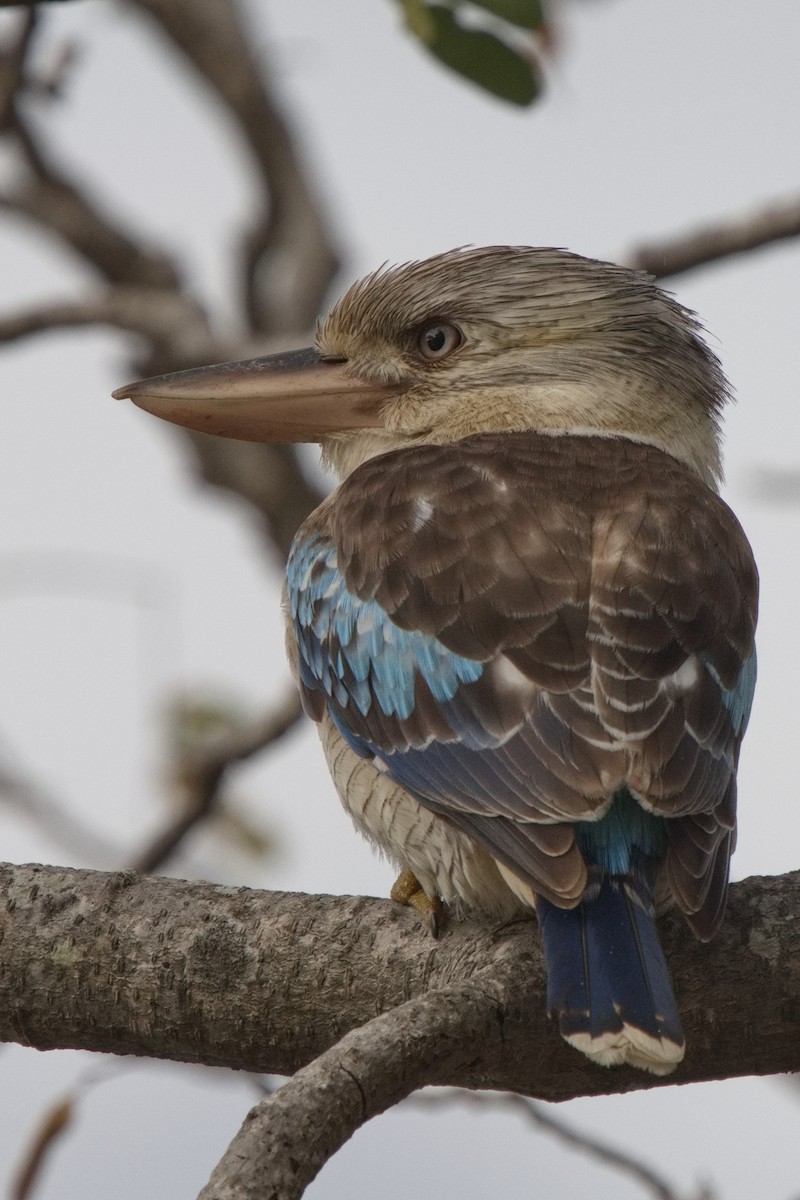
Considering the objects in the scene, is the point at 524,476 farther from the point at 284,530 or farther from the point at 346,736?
the point at 284,530

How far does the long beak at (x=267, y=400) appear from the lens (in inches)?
184

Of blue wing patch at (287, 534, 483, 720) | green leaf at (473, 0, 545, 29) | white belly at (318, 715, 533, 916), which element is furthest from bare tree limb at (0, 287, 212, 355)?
green leaf at (473, 0, 545, 29)

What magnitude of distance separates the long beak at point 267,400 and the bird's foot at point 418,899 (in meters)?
1.39

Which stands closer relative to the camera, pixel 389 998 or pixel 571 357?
pixel 389 998

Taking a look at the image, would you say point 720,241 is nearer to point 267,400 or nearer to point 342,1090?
point 267,400

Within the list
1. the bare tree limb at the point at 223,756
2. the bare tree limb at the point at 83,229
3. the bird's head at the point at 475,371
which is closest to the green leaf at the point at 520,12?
the bird's head at the point at 475,371

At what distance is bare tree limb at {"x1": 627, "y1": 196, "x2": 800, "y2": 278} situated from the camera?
5.16 meters

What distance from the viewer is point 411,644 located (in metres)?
3.62

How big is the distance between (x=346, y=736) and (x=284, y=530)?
4.16 m

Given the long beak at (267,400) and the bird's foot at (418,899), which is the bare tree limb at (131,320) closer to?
the long beak at (267,400)

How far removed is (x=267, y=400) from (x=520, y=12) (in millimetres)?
1680

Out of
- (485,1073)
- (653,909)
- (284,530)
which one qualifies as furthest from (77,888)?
(284,530)

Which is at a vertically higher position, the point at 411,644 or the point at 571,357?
the point at 571,357

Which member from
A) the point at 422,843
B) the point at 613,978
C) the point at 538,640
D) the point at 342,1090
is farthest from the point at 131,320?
the point at 342,1090
